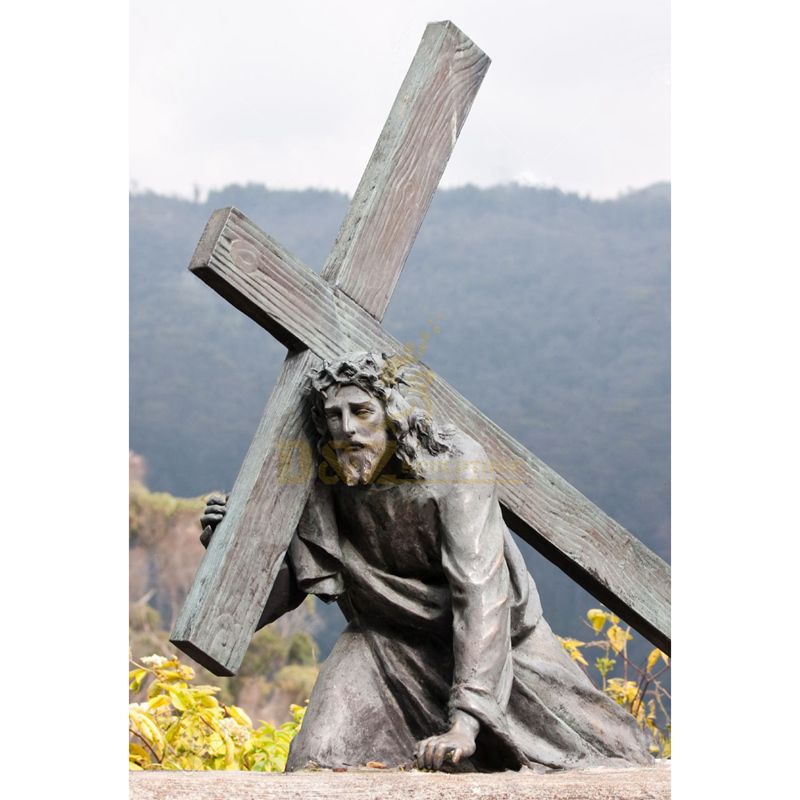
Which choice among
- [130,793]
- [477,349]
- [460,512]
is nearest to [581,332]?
[477,349]

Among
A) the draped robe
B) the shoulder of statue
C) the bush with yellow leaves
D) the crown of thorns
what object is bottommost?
the bush with yellow leaves

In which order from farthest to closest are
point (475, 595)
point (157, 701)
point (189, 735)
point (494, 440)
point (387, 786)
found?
point (189, 735) → point (157, 701) → point (494, 440) → point (475, 595) → point (387, 786)

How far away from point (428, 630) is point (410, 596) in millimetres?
83

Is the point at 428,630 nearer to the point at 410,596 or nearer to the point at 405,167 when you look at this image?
the point at 410,596

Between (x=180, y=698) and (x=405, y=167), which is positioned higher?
(x=405, y=167)

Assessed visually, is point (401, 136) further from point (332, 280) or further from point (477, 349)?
point (477, 349)

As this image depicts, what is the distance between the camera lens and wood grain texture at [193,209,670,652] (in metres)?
3.47

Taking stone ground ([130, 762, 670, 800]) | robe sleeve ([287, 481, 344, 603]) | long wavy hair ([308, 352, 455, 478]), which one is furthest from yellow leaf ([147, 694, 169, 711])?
long wavy hair ([308, 352, 455, 478])

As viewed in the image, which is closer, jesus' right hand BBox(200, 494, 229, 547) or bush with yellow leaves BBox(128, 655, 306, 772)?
jesus' right hand BBox(200, 494, 229, 547)

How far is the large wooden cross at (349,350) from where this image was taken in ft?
11.1

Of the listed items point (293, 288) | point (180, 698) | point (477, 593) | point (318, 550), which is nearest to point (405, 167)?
point (293, 288)

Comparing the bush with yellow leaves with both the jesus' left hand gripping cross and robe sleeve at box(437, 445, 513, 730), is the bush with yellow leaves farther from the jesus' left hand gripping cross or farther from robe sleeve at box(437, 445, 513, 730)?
robe sleeve at box(437, 445, 513, 730)

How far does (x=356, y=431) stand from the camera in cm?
339

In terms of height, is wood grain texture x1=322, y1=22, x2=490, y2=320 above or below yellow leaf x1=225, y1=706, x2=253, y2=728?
above
